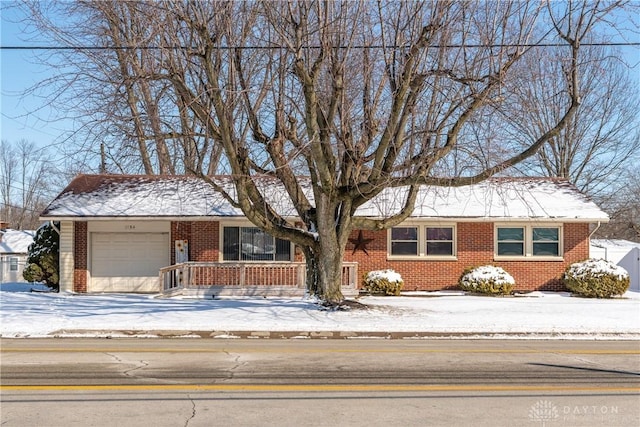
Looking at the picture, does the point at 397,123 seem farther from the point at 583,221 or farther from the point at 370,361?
the point at 583,221

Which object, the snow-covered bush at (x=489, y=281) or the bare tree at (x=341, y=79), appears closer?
the bare tree at (x=341, y=79)

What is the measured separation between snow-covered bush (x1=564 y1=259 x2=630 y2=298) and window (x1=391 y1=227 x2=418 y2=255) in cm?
583

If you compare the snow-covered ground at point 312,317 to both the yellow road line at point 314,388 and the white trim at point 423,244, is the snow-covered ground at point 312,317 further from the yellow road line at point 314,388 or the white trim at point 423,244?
the yellow road line at point 314,388

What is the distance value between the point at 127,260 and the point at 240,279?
494 centimetres

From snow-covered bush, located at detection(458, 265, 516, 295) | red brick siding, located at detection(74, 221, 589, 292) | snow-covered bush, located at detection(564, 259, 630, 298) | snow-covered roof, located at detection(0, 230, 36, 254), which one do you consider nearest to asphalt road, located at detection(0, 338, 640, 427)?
snow-covered bush, located at detection(458, 265, 516, 295)

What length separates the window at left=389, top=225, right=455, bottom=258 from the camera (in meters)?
24.4

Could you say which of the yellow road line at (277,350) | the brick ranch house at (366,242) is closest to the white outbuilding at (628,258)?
the brick ranch house at (366,242)

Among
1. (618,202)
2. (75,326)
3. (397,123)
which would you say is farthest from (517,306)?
(618,202)

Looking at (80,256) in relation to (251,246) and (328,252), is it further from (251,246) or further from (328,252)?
(328,252)

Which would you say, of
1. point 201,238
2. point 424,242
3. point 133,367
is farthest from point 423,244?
point 133,367

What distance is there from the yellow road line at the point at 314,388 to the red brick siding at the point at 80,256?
16.5 metres

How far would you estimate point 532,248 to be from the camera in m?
24.5

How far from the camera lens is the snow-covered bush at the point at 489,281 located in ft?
75.3

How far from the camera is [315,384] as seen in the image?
328 inches
